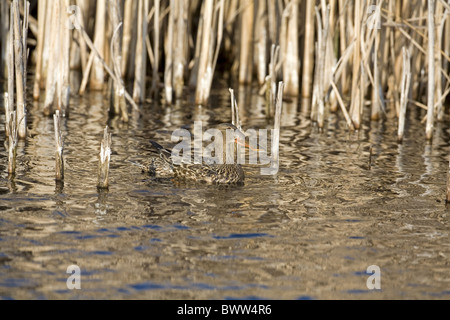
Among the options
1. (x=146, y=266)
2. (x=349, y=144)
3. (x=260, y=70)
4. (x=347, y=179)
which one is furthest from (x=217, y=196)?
(x=260, y=70)

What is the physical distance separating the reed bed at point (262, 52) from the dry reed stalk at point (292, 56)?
0.02 meters

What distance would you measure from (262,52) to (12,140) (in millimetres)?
6496

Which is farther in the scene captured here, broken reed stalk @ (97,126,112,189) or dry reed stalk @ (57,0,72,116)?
dry reed stalk @ (57,0,72,116)

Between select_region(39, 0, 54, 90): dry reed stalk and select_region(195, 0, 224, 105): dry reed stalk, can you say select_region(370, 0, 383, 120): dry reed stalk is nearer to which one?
select_region(195, 0, 224, 105): dry reed stalk

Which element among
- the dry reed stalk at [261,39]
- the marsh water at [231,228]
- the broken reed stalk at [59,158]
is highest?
the dry reed stalk at [261,39]

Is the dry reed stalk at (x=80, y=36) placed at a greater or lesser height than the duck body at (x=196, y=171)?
greater

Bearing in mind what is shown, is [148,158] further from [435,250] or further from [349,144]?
[435,250]

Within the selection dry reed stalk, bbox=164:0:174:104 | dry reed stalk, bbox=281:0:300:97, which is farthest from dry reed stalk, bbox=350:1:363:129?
dry reed stalk, bbox=164:0:174:104

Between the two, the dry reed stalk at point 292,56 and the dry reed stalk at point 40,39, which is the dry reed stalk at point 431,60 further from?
the dry reed stalk at point 40,39

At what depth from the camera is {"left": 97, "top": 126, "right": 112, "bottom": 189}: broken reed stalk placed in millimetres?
6204

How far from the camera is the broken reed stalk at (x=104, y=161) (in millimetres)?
6204

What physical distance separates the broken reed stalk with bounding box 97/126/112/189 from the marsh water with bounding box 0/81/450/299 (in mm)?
135

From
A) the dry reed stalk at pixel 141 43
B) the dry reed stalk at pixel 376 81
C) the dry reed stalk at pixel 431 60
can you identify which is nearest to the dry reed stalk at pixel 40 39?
the dry reed stalk at pixel 141 43

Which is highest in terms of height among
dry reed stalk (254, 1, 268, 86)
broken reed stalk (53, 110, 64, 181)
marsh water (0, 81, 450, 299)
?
dry reed stalk (254, 1, 268, 86)
